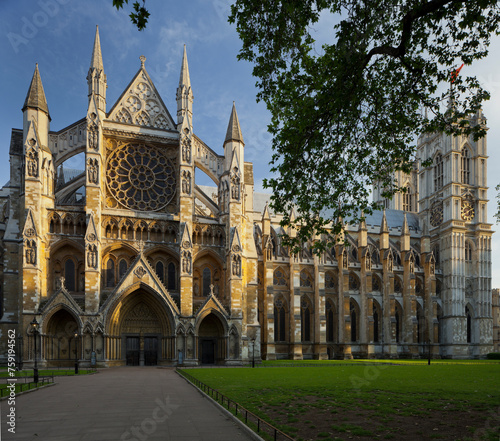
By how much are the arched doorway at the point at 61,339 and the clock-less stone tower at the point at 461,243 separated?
148 feet

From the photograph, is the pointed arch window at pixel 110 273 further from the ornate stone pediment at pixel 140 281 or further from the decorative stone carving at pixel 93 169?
the decorative stone carving at pixel 93 169

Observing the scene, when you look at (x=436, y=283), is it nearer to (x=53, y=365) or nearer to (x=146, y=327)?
(x=146, y=327)

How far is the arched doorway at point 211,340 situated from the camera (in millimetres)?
41938

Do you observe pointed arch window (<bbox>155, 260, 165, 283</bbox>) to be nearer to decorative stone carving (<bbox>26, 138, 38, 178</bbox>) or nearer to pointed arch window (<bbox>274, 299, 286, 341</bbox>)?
decorative stone carving (<bbox>26, 138, 38, 178</bbox>)

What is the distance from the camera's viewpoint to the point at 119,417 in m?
13.2

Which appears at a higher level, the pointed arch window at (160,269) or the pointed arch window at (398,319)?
the pointed arch window at (160,269)

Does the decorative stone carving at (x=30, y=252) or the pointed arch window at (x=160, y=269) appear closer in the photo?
the decorative stone carving at (x=30, y=252)

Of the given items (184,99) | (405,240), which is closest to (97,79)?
(184,99)

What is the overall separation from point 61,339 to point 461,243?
49.9 meters

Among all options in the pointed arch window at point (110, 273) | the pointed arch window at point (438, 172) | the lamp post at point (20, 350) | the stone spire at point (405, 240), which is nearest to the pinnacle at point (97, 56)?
→ the pointed arch window at point (110, 273)

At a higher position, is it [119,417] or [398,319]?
[119,417]

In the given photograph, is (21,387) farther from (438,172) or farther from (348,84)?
(438,172)

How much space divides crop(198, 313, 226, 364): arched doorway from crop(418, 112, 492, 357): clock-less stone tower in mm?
33551

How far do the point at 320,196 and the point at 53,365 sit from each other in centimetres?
3027
